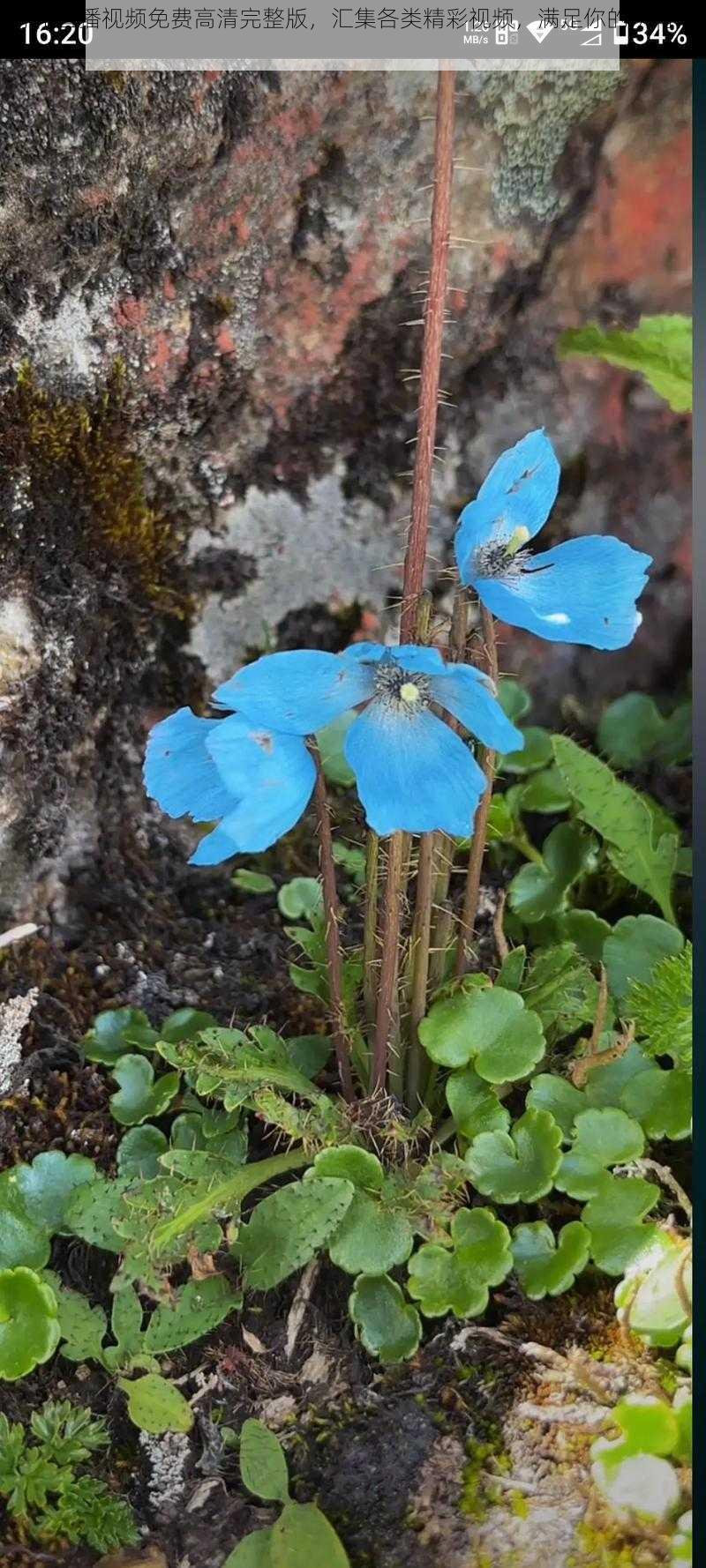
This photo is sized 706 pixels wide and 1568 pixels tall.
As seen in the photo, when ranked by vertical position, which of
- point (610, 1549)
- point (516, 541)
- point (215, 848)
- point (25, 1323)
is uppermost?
point (516, 541)

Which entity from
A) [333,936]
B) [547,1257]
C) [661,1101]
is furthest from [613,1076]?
[333,936]

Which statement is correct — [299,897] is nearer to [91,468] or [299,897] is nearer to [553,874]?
[553,874]

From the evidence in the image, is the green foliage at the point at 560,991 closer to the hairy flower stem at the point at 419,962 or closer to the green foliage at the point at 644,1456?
the hairy flower stem at the point at 419,962

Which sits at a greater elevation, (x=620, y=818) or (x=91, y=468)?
(x=91, y=468)

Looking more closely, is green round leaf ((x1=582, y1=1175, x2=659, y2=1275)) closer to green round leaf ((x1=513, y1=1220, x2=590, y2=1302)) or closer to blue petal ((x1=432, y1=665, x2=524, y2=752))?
green round leaf ((x1=513, y1=1220, x2=590, y2=1302))

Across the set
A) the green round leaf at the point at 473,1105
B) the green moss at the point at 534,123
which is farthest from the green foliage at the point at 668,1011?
the green moss at the point at 534,123
